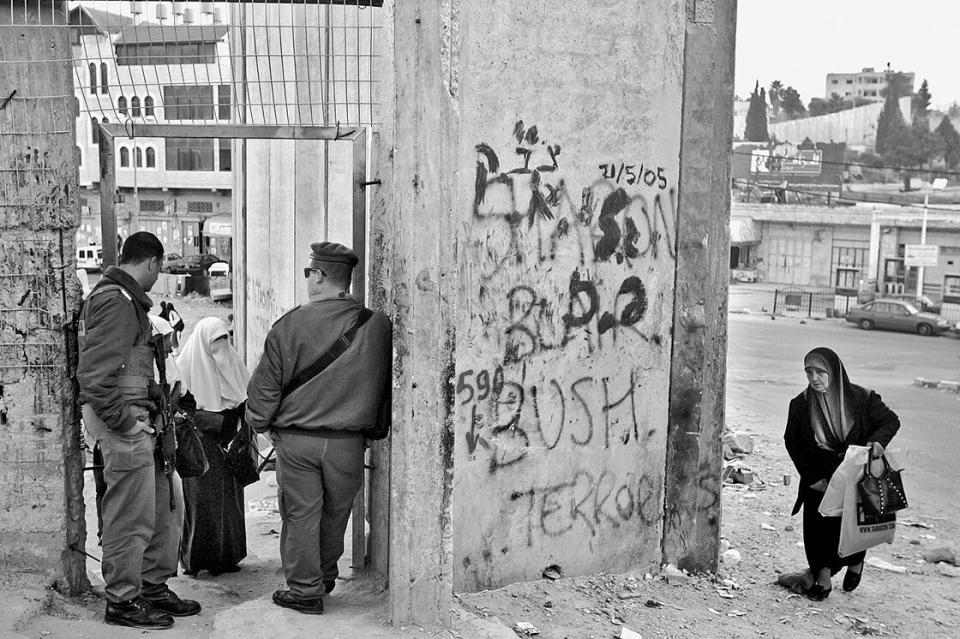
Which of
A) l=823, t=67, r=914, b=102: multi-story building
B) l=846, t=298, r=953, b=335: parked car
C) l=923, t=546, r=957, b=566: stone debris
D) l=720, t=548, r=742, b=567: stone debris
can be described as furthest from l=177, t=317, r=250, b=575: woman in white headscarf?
l=823, t=67, r=914, b=102: multi-story building

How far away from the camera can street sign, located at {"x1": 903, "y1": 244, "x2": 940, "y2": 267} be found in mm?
42188

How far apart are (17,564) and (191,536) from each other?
1.18 m

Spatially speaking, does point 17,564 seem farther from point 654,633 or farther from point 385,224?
point 654,633

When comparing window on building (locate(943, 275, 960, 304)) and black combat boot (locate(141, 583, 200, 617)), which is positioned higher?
black combat boot (locate(141, 583, 200, 617))

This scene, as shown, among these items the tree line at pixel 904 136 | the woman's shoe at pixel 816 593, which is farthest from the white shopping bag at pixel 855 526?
the tree line at pixel 904 136

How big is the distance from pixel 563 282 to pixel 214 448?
6.94 ft

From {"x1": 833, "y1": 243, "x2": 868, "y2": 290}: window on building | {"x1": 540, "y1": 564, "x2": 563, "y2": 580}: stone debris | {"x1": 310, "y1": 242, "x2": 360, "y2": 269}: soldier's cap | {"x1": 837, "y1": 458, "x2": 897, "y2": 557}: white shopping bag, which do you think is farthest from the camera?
{"x1": 833, "y1": 243, "x2": 868, "y2": 290}: window on building

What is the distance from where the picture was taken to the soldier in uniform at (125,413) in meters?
4.15

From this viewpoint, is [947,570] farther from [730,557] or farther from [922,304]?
[922,304]

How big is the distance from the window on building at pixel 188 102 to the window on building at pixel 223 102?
1.7 inches

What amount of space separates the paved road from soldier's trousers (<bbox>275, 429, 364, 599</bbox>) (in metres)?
4.34

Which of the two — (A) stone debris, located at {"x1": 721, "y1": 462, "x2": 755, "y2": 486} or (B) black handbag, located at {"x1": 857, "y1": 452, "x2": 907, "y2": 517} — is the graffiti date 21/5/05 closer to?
(B) black handbag, located at {"x1": 857, "y1": 452, "x2": 907, "y2": 517}

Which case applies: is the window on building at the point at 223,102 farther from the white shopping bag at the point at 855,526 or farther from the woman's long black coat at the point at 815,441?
the white shopping bag at the point at 855,526

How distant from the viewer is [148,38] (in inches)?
190
